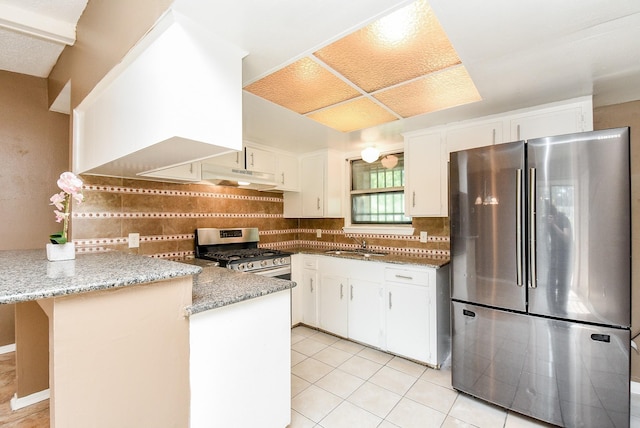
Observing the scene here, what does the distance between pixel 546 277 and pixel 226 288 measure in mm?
1937

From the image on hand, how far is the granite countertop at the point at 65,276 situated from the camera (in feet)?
2.95

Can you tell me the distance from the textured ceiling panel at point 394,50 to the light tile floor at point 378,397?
2.22 m

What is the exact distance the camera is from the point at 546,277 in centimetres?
177

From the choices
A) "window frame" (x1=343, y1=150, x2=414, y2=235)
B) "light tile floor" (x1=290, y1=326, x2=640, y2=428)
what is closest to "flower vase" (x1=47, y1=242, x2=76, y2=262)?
"light tile floor" (x1=290, y1=326, x2=640, y2=428)

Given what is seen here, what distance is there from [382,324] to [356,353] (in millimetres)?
387

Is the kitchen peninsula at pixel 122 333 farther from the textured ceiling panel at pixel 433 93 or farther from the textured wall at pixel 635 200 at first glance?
the textured wall at pixel 635 200

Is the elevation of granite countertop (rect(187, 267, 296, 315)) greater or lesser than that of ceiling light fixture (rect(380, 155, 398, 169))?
lesser

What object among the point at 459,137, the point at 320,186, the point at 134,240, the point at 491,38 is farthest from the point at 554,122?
the point at 134,240

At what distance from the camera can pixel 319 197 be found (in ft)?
12.0

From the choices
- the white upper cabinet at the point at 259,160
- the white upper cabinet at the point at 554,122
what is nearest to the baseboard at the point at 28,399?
the white upper cabinet at the point at 259,160

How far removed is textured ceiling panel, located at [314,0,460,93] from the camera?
4.19 ft

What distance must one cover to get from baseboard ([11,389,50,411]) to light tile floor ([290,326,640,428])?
68.9 inches

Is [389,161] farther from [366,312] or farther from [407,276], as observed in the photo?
[366,312]

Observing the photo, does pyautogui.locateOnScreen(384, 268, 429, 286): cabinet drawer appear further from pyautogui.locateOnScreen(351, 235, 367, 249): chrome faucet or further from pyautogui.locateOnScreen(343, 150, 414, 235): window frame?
pyautogui.locateOnScreen(351, 235, 367, 249): chrome faucet
